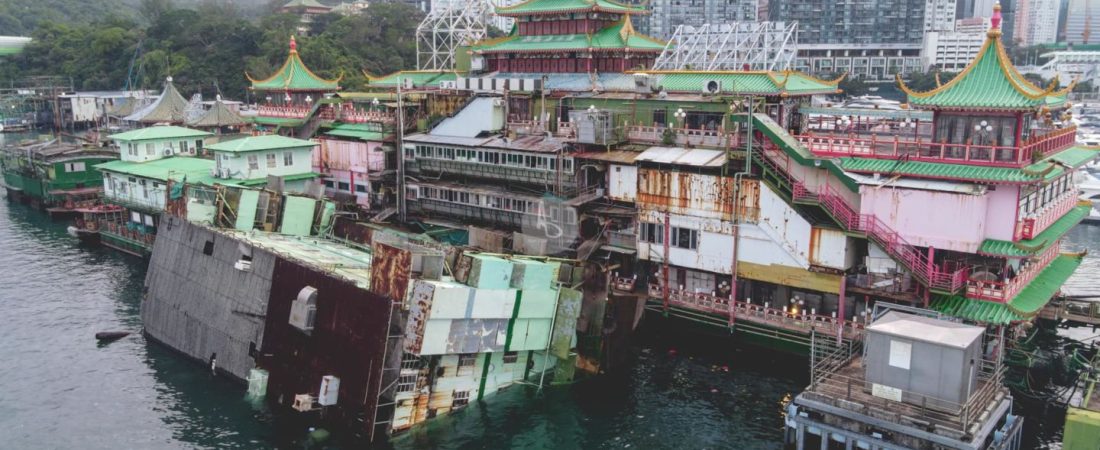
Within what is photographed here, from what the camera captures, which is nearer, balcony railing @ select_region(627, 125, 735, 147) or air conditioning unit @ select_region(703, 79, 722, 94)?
balcony railing @ select_region(627, 125, 735, 147)

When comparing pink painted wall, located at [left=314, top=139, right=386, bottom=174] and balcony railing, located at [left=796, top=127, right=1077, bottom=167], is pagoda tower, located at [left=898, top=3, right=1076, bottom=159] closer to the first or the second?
balcony railing, located at [left=796, top=127, right=1077, bottom=167]

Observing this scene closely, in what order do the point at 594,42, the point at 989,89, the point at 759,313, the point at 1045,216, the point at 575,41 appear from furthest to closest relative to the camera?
the point at 575,41 < the point at 594,42 < the point at 759,313 < the point at 1045,216 < the point at 989,89

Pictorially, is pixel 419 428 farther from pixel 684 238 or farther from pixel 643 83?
pixel 643 83

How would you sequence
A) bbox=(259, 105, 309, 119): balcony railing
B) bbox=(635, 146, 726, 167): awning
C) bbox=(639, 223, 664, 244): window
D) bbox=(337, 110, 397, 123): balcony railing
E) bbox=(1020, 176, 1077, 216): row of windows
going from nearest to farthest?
bbox=(1020, 176, 1077, 216): row of windows → bbox=(635, 146, 726, 167): awning → bbox=(639, 223, 664, 244): window → bbox=(337, 110, 397, 123): balcony railing → bbox=(259, 105, 309, 119): balcony railing

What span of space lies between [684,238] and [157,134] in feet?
156

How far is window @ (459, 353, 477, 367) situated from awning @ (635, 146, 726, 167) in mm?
16540

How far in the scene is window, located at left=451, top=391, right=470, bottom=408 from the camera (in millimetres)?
39219

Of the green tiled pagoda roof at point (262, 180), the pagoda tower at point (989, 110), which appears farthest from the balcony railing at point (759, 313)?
the green tiled pagoda roof at point (262, 180)

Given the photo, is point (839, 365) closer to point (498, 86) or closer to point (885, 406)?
point (885, 406)

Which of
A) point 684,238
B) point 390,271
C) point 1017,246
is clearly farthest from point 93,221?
point 1017,246

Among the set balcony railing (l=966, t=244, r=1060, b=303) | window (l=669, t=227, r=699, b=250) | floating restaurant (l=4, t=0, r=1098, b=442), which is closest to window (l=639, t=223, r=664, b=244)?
floating restaurant (l=4, t=0, r=1098, b=442)

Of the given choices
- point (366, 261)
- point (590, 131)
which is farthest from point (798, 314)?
point (366, 261)

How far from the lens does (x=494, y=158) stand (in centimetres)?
5688

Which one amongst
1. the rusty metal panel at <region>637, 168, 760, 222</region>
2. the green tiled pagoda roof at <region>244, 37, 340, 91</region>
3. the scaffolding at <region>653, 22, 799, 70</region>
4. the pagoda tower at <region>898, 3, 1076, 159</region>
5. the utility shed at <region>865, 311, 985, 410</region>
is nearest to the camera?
the utility shed at <region>865, 311, 985, 410</region>
